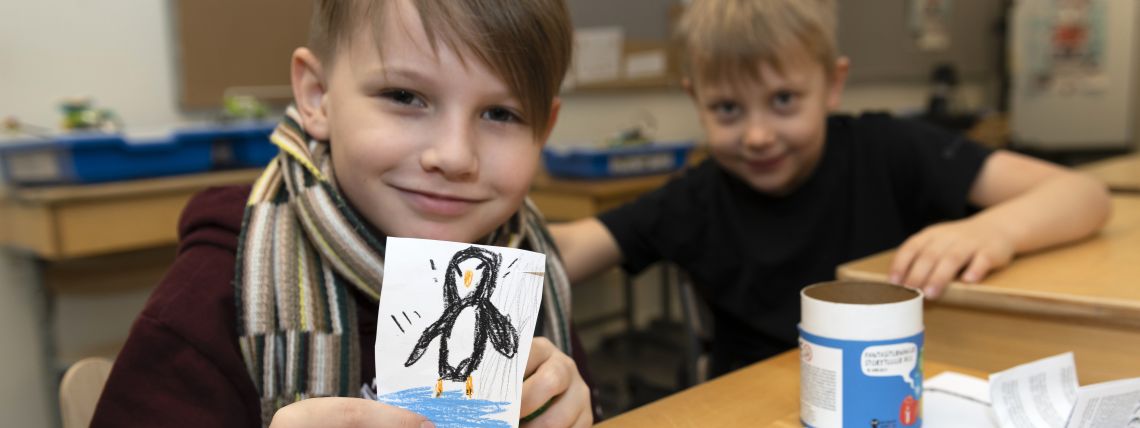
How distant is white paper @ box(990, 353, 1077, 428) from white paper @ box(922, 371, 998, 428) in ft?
0.06

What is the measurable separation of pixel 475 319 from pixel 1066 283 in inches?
26.7

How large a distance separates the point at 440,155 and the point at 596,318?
2751mm

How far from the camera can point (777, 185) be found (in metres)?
1.36

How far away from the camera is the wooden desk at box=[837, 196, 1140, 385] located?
82cm

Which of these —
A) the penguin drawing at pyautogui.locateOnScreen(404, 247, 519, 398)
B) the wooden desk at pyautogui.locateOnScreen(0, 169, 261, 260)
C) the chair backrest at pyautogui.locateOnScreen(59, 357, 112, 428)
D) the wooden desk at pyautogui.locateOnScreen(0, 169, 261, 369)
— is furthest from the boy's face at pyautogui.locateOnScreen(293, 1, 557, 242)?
the wooden desk at pyautogui.locateOnScreen(0, 169, 261, 260)

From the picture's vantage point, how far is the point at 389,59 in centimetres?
72

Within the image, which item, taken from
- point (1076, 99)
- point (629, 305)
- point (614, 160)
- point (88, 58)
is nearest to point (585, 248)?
point (614, 160)

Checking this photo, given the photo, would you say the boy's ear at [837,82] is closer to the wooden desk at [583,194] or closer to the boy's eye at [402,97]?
the boy's eye at [402,97]

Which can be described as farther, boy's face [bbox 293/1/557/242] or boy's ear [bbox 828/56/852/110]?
boy's ear [bbox 828/56/852/110]

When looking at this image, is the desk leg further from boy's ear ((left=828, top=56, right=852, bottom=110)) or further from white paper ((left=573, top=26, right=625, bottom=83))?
boy's ear ((left=828, top=56, right=852, bottom=110))

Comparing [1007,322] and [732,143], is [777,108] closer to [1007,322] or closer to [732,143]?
[732,143]

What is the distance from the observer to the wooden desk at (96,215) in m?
1.83

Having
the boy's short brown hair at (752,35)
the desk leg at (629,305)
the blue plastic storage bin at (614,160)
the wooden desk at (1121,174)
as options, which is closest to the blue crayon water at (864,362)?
the boy's short brown hair at (752,35)

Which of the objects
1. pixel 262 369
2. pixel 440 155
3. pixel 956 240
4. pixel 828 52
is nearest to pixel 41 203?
pixel 262 369
